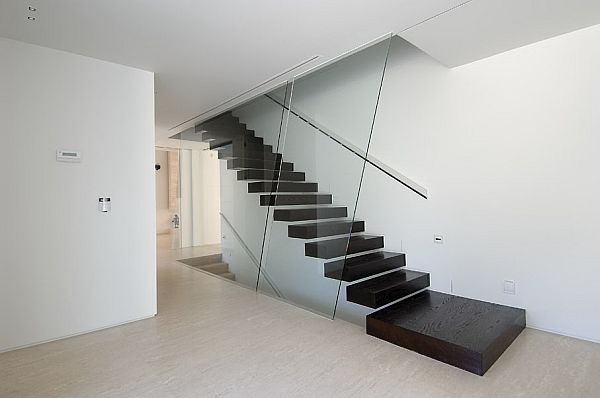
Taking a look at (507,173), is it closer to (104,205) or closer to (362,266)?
(362,266)

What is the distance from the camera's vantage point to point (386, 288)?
129 inches

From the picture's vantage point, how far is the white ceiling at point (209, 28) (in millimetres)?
2318

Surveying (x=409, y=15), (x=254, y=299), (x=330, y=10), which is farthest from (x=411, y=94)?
(x=254, y=299)

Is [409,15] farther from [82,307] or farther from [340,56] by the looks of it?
[82,307]

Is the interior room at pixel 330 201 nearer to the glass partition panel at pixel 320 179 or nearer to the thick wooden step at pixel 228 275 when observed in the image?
the glass partition panel at pixel 320 179

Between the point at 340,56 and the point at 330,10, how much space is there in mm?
901

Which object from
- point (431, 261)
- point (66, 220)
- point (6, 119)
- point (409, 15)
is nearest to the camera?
point (409, 15)

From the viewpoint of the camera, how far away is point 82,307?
3.07 meters

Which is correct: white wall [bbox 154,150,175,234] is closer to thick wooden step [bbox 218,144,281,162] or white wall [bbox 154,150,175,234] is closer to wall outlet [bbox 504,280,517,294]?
thick wooden step [bbox 218,144,281,162]

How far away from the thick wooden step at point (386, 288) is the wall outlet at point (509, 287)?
0.78 meters

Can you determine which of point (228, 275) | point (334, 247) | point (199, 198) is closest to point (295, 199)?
point (334, 247)

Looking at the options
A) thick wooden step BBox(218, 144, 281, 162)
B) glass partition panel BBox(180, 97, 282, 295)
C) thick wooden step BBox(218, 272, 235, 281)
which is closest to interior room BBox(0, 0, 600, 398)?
thick wooden step BBox(218, 144, 281, 162)

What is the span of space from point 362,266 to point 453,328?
1107 millimetres

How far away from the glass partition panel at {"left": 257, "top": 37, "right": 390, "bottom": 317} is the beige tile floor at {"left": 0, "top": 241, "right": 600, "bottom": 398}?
0.73m
